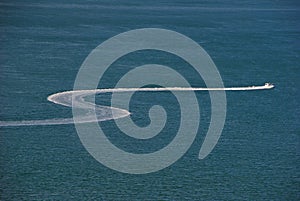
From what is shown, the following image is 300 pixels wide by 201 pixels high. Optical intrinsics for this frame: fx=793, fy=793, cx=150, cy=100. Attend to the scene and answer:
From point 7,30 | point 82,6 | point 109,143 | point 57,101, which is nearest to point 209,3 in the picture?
point 82,6

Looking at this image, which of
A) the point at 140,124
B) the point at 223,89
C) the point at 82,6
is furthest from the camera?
the point at 82,6

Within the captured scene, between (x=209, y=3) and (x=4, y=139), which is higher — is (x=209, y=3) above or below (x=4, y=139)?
above

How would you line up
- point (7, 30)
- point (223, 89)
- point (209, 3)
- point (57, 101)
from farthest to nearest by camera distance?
point (209, 3), point (7, 30), point (223, 89), point (57, 101)

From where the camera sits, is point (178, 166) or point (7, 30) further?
point (7, 30)

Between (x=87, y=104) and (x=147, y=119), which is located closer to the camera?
(x=147, y=119)

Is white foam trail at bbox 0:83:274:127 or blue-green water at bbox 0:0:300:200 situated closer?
blue-green water at bbox 0:0:300:200

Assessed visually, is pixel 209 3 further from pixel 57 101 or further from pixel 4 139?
pixel 4 139

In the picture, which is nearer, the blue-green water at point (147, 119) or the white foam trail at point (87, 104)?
the blue-green water at point (147, 119)
